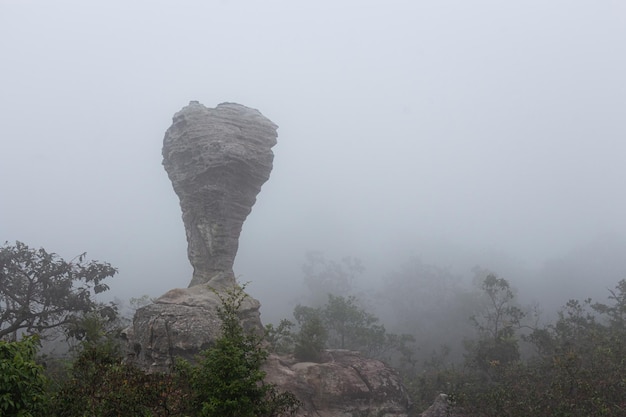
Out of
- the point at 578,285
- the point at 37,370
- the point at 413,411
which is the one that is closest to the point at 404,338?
the point at 413,411

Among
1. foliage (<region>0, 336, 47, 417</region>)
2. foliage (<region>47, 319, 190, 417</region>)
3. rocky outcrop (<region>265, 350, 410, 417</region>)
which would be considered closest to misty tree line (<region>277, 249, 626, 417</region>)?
rocky outcrop (<region>265, 350, 410, 417</region>)

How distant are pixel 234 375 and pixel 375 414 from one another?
11.4m

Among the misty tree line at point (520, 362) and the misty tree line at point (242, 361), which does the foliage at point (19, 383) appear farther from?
the misty tree line at point (520, 362)

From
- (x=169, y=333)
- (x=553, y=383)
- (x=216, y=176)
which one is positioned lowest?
(x=553, y=383)

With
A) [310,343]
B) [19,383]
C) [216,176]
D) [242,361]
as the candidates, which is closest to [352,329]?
[310,343]

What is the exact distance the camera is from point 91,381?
9.35m

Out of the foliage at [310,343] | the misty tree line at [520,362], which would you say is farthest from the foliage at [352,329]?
the foliage at [310,343]

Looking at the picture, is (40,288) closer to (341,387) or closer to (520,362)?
(341,387)

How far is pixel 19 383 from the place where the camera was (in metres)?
7.01

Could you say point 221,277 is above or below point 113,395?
above

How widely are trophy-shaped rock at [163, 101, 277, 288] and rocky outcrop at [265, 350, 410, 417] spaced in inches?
332

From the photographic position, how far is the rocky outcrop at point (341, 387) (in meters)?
18.5

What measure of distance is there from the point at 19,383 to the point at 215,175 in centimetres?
2008

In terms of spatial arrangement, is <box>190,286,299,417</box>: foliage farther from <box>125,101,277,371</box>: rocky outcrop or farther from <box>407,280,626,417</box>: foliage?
<box>125,101,277,371</box>: rocky outcrop
